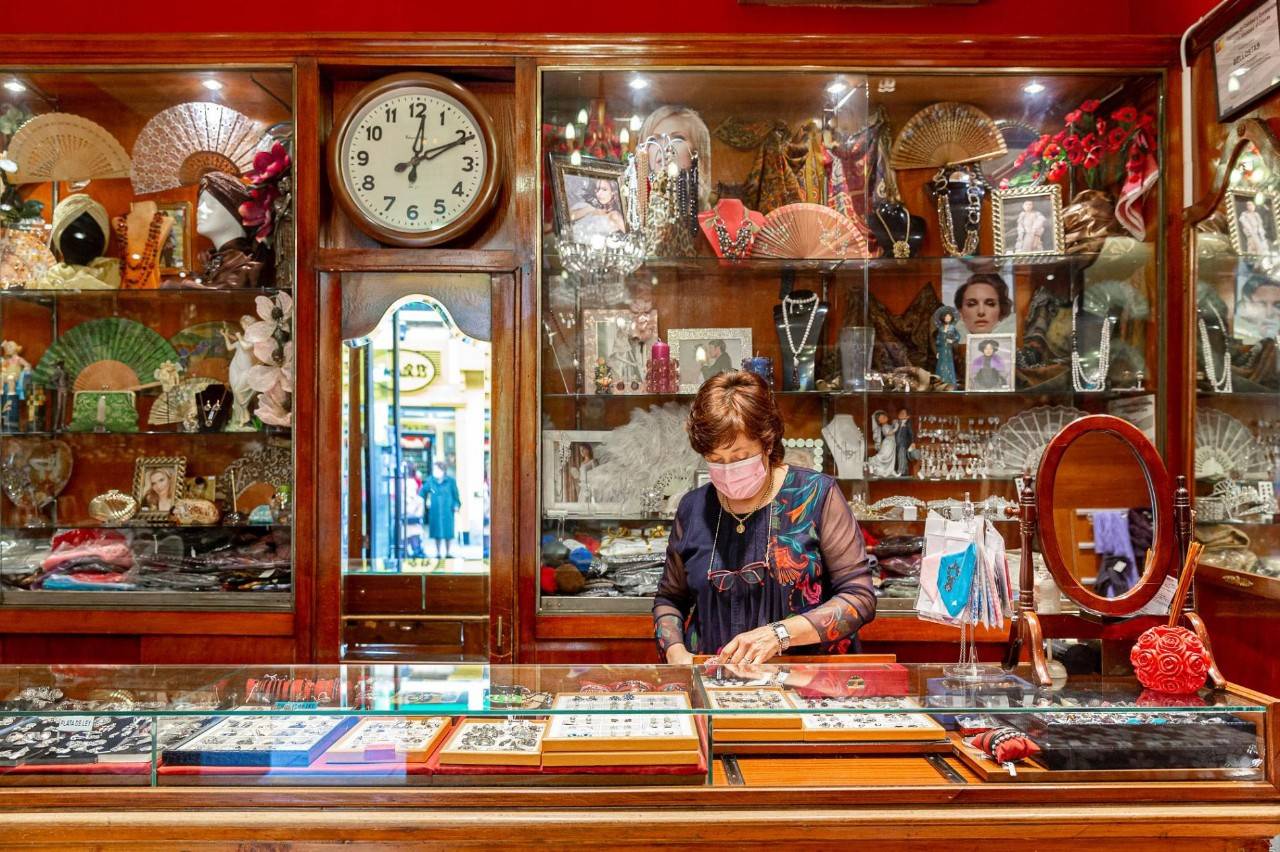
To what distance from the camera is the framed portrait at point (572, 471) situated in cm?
326

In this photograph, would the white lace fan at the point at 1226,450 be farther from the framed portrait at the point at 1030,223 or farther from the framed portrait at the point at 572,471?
the framed portrait at the point at 572,471

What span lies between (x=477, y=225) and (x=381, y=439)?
0.85 meters

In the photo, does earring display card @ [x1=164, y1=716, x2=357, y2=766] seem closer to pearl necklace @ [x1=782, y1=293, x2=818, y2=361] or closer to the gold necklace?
the gold necklace

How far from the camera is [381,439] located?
334 cm

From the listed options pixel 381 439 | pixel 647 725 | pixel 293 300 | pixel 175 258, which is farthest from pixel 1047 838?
pixel 175 258

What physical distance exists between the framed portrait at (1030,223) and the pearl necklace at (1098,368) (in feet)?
0.89

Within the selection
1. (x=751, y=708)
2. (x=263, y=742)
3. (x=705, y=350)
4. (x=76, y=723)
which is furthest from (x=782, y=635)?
(x=705, y=350)

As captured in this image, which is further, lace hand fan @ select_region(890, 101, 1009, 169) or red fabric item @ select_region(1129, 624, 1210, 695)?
lace hand fan @ select_region(890, 101, 1009, 169)

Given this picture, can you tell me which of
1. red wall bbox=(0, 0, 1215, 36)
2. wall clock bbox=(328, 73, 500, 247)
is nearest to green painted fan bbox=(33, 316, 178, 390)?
wall clock bbox=(328, 73, 500, 247)

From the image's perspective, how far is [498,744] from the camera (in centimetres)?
143

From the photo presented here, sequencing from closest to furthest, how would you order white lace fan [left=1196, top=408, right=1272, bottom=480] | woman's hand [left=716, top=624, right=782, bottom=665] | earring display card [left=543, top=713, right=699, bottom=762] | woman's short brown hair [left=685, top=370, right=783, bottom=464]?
earring display card [left=543, top=713, right=699, bottom=762] → woman's hand [left=716, top=624, right=782, bottom=665] → woman's short brown hair [left=685, top=370, right=783, bottom=464] → white lace fan [left=1196, top=408, right=1272, bottom=480]

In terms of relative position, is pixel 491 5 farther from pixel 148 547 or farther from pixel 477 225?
pixel 148 547

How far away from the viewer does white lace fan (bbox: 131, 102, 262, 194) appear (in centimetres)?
344

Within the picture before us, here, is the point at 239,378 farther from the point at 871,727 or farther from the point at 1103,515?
the point at 1103,515
